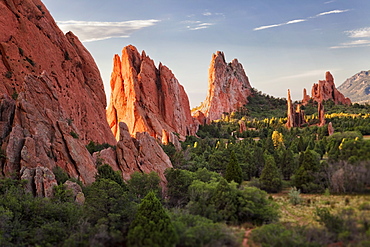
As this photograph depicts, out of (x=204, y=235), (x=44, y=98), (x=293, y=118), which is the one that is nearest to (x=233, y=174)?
(x=204, y=235)

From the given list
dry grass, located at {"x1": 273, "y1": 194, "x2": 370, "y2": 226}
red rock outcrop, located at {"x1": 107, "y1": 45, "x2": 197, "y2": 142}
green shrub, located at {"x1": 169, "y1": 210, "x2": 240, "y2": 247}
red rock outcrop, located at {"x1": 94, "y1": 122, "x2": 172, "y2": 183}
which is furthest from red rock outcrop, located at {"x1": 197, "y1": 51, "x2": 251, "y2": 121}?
green shrub, located at {"x1": 169, "y1": 210, "x2": 240, "y2": 247}

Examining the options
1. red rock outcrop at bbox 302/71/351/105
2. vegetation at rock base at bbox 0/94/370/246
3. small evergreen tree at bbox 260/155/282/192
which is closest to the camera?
vegetation at rock base at bbox 0/94/370/246

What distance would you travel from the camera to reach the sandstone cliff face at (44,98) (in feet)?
109

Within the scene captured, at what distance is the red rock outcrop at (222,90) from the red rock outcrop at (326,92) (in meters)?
33.1

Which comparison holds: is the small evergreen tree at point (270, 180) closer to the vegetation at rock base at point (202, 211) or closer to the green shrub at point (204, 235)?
the vegetation at rock base at point (202, 211)

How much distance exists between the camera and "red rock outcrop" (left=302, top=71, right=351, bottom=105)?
15150 centimetres

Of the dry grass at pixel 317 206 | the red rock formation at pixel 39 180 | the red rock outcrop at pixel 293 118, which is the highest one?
the red rock outcrop at pixel 293 118

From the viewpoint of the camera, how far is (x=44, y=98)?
38.4m

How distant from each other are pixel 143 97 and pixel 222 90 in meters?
86.1

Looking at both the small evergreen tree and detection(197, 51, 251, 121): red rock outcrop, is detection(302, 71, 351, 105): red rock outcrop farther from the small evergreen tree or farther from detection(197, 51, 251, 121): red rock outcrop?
the small evergreen tree

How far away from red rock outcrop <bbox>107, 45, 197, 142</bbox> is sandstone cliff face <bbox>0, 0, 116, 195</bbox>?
25723 millimetres

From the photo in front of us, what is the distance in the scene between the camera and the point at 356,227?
21828 mm

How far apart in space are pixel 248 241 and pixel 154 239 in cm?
629

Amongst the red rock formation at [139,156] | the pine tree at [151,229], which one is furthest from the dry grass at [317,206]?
the red rock formation at [139,156]
